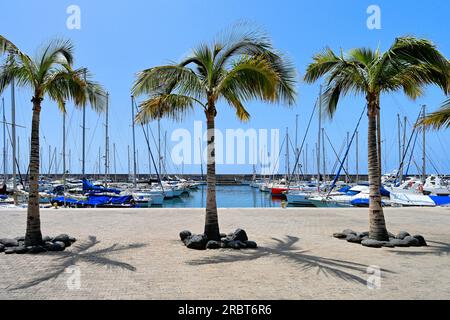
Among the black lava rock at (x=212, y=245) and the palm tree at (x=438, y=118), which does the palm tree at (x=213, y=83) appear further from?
the palm tree at (x=438, y=118)

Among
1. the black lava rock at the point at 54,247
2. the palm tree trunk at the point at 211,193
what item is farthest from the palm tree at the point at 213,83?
the black lava rock at the point at 54,247

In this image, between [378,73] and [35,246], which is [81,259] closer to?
[35,246]

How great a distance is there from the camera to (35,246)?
10.1m

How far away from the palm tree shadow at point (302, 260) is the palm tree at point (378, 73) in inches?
116

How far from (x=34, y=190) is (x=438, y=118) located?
41.8 ft

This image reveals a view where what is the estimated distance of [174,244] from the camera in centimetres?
1129

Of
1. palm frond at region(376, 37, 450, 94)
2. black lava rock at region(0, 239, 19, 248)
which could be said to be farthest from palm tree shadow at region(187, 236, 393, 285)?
palm frond at region(376, 37, 450, 94)

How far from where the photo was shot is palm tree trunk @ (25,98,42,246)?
34.1ft

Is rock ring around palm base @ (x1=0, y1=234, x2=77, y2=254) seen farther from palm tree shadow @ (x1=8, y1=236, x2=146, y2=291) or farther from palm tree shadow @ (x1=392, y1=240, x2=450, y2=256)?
palm tree shadow @ (x1=392, y1=240, x2=450, y2=256)

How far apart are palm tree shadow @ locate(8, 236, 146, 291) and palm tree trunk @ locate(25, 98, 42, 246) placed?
0.87 meters

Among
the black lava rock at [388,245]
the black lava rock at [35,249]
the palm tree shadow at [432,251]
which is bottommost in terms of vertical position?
the palm tree shadow at [432,251]

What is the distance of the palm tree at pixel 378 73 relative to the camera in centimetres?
1057

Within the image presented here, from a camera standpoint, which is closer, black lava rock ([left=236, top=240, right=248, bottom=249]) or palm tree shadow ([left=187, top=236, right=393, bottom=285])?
palm tree shadow ([left=187, top=236, right=393, bottom=285])
